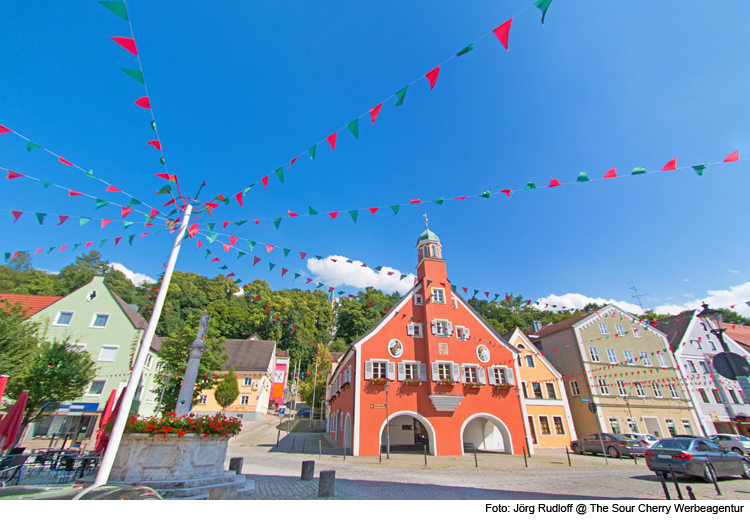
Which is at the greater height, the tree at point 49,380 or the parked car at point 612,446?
the tree at point 49,380

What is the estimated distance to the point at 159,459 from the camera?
767 centimetres

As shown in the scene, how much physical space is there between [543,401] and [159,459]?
90.3 ft

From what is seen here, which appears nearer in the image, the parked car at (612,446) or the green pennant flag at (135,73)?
the green pennant flag at (135,73)

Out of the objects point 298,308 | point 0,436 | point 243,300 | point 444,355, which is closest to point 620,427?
point 444,355

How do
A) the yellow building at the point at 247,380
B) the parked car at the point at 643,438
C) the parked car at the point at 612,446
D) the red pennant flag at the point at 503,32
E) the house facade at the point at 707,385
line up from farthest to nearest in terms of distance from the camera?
the yellow building at the point at 247,380 < the house facade at the point at 707,385 < the parked car at the point at 643,438 < the parked car at the point at 612,446 < the red pennant flag at the point at 503,32

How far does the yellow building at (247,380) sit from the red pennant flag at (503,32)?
38.5m

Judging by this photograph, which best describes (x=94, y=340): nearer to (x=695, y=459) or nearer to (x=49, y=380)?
(x=49, y=380)

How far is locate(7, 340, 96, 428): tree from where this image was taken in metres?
17.3

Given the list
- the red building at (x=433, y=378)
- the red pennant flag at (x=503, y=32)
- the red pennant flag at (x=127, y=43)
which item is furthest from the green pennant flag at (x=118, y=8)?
the red building at (x=433, y=378)

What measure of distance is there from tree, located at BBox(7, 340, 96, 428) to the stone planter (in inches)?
579

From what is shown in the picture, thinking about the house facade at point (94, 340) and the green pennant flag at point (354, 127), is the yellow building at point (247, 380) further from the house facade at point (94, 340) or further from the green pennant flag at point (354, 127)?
the green pennant flag at point (354, 127)

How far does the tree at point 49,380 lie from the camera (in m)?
17.3

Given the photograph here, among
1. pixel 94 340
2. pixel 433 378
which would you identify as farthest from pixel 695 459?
pixel 94 340

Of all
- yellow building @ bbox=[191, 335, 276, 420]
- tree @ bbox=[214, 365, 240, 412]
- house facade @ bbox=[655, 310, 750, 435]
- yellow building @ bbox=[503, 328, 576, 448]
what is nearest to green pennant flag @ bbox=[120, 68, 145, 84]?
yellow building @ bbox=[503, 328, 576, 448]
